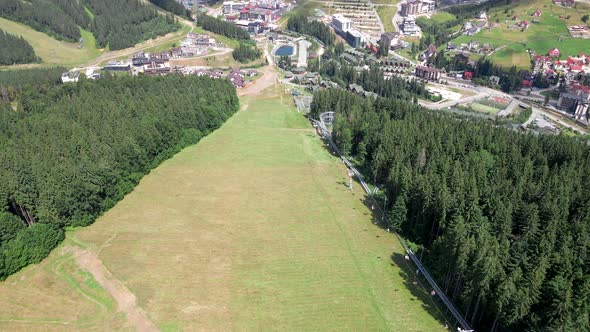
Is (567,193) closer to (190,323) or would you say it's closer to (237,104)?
(190,323)

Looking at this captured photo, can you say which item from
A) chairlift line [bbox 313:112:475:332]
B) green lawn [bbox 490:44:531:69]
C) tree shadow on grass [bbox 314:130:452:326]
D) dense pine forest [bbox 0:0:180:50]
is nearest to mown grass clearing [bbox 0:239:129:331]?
tree shadow on grass [bbox 314:130:452:326]

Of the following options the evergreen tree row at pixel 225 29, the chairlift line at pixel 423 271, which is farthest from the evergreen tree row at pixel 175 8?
the chairlift line at pixel 423 271

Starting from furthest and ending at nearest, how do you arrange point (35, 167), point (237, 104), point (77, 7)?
point (77, 7)
point (237, 104)
point (35, 167)

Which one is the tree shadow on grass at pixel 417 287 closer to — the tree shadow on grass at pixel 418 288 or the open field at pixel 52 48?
the tree shadow on grass at pixel 418 288

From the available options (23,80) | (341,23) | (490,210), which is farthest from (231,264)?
(341,23)

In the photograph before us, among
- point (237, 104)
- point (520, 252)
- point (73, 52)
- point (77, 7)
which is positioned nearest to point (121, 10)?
point (77, 7)

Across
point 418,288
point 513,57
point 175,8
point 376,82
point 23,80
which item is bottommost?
point 418,288

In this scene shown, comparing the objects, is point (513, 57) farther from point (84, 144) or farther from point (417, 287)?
point (84, 144)
